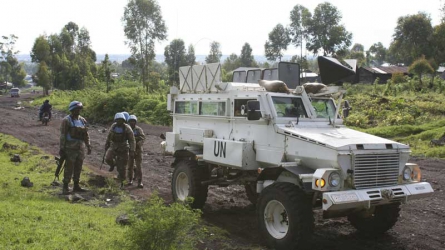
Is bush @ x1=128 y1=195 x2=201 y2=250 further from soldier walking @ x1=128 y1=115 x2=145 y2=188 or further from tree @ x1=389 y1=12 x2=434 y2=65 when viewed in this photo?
tree @ x1=389 y1=12 x2=434 y2=65

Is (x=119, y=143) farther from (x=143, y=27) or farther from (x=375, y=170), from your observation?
(x=143, y=27)

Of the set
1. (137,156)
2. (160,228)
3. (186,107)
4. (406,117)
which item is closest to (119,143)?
(137,156)

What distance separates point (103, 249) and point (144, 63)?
39.2 meters

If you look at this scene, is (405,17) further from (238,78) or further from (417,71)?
(238,78)

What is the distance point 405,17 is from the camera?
44219 mm

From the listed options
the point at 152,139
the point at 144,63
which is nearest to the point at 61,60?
the point at 144,63

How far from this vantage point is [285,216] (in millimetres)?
6445

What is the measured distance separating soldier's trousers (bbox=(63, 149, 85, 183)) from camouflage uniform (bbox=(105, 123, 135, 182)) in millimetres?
727

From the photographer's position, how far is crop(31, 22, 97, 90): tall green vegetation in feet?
177

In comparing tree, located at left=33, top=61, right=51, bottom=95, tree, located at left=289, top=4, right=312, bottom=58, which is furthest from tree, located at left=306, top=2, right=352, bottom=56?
tree, located at left=33, top=61, right=51, bottom=95

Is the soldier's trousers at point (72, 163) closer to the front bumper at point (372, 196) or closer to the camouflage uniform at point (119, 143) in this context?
the camouflage uniform at point (119, 143)

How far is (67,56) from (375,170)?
2309 inches

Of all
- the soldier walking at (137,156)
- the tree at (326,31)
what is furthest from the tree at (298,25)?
the soldier walking at (137,156)

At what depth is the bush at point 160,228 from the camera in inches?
185
